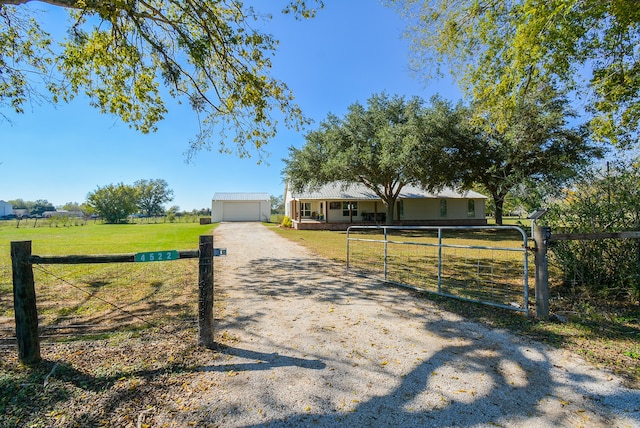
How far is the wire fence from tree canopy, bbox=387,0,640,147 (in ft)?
23.9

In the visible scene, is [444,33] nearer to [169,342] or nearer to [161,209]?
[169,342]

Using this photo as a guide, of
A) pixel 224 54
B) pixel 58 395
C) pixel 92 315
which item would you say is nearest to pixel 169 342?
pixel 58 395

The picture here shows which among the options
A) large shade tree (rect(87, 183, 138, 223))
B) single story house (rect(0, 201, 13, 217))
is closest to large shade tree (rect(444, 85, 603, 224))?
large shade tree (rect(87, 183, 138, 223))

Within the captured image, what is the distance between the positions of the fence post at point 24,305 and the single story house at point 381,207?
21.4m

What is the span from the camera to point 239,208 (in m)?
38.2

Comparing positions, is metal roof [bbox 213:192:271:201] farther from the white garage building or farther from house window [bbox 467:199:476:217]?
house window [bbox 467:199:476:217]

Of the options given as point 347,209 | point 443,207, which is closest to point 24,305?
point 347,209

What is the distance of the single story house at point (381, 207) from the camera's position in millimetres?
25500

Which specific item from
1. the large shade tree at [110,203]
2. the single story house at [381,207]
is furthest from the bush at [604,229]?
the large shade tree at [110,203]

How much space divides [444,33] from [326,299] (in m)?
6.69

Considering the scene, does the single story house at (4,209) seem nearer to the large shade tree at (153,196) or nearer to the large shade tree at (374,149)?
the large shade tree at (153,196)

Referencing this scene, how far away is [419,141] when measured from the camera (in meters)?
17.4

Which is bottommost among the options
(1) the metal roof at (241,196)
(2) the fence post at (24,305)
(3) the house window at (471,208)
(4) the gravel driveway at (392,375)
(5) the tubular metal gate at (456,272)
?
(4) the gravel driveway at (392,375)

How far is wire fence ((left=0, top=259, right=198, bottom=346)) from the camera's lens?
13.1 feet
